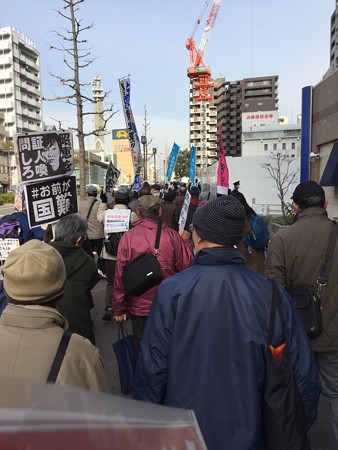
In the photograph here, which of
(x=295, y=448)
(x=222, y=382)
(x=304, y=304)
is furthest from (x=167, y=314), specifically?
(x=304, y=304)

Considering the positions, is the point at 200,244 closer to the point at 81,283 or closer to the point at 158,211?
the point at 81,283

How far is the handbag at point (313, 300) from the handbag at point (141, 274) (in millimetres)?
1122

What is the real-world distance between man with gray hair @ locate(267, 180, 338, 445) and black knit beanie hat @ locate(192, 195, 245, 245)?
95 centimetres

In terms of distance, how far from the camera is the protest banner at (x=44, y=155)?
4164mm

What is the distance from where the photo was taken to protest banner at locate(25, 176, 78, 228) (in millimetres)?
4203

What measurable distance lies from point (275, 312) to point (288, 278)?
1.10m

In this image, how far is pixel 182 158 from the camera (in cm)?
8419

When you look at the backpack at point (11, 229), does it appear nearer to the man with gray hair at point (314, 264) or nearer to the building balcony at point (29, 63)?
the man with gray hair at point (314, 264)

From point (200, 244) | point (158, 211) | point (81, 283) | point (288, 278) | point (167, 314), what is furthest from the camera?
point (158, 211)

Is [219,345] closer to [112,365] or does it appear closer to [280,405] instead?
[280,405]

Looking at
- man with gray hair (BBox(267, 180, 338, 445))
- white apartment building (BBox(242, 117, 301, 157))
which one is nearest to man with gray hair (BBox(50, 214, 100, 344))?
man with gray hair (BBox(267, 180, 338, 445))

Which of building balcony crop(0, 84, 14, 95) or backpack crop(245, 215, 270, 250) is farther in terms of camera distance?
building balcony crop(0, 84, 14, 95)

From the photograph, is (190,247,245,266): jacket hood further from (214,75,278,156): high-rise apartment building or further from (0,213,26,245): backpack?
(214,75,278,156): high-rise apartment building

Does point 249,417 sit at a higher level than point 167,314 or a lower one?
lower
